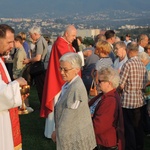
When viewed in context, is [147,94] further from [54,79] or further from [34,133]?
[34,133]

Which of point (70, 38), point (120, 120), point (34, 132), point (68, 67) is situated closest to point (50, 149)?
point (34, 132)

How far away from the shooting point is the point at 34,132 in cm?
815

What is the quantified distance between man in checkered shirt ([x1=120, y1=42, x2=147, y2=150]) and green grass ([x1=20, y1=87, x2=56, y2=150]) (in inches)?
54.7

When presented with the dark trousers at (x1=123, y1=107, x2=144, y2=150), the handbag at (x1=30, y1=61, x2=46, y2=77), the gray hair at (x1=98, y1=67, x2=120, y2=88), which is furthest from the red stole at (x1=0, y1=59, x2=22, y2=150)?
the handbag at (x1=30, y1=61, x2=46, y2=77)

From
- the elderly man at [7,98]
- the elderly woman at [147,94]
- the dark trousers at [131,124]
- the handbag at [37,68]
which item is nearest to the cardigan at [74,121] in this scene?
the elderly man at [7,98]

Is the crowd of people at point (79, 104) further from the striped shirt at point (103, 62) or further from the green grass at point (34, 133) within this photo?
the green grass at point (34, 133)

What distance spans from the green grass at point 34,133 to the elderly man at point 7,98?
2618 millimetres

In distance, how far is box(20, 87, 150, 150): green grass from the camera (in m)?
7.23

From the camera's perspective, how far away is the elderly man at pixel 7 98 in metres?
4.18

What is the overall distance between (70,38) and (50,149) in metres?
1.81

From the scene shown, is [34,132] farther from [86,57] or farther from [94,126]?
[94,126]

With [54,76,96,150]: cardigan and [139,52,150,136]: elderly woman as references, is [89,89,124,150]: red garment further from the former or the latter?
[139,52,150,136]: elderly woman

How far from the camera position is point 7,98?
13.6 ft

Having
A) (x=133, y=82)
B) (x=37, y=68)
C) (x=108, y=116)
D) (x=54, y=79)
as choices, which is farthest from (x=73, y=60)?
(x=37, y=68)
